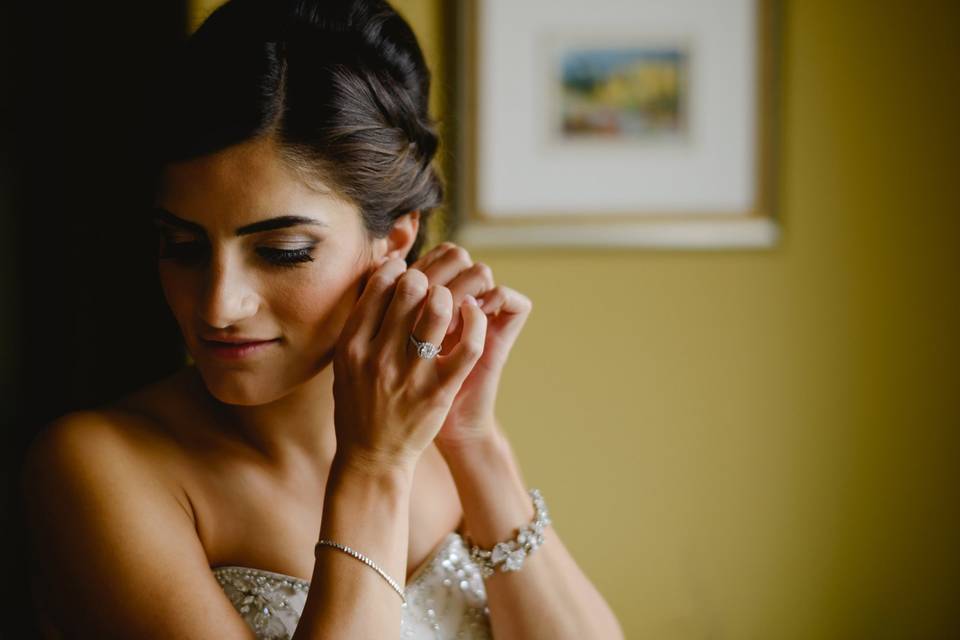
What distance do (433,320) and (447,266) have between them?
0.52ft

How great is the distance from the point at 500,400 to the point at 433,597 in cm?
69

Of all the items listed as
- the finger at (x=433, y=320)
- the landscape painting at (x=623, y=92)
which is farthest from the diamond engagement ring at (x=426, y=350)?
the landscape painting at (x=623, y=92)

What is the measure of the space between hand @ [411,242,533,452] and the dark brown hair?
0.10m

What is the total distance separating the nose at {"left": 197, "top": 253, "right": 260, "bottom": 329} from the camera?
0.95 meters

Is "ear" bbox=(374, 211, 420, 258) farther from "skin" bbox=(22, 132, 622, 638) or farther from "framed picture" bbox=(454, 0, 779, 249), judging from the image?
"framed picture" bbox=(454, 0, 779, 249)

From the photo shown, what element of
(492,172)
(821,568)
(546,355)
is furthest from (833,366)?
(492,172)

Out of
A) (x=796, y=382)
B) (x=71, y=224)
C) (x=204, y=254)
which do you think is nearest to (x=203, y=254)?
(x=204, y=254)

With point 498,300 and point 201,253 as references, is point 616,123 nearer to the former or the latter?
point 498,300

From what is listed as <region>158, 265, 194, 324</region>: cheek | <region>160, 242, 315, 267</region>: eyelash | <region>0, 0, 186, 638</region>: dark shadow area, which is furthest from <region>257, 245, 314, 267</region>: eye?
<region>0, 0, 186, 638</region>: dark shadow area

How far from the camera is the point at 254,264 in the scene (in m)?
0.98

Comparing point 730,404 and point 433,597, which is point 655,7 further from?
point 433,597

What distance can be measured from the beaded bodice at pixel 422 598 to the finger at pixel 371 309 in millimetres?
333

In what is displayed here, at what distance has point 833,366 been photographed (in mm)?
1773

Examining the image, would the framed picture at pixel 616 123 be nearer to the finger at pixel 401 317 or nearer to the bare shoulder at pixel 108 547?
the finger at pixel 401 317
